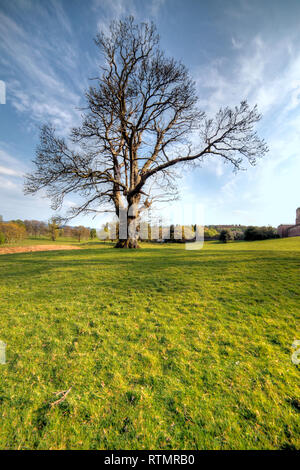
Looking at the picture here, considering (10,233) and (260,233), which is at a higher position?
(10,233)

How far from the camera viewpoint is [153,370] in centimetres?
249

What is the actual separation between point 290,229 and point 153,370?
163ft

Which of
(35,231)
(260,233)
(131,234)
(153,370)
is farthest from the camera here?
(35,231)

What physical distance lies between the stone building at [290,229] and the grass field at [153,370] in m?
44.5

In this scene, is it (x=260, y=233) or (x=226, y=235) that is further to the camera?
(x=226, y=235)

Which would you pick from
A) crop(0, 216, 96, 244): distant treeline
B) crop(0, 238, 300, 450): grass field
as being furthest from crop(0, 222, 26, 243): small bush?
crop(0, 238, 300, 450): grass field

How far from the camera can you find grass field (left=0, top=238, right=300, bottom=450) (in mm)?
1712

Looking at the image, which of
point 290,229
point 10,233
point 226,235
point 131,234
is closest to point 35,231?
point 10,233

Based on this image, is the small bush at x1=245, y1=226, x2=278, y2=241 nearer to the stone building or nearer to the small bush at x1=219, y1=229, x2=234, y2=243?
the stone building

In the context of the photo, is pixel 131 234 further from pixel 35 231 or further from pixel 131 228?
pixel 35 231

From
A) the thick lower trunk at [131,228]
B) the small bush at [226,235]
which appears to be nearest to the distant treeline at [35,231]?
the thick lower trunk at [131,228]

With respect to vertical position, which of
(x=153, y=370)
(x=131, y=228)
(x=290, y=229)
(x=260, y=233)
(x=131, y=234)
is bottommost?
(x=153, y=370)

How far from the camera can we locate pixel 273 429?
1729 mm

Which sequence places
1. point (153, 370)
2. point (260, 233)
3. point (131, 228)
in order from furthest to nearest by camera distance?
point (260, 233) → point (131, 228) → point (153, 370)
